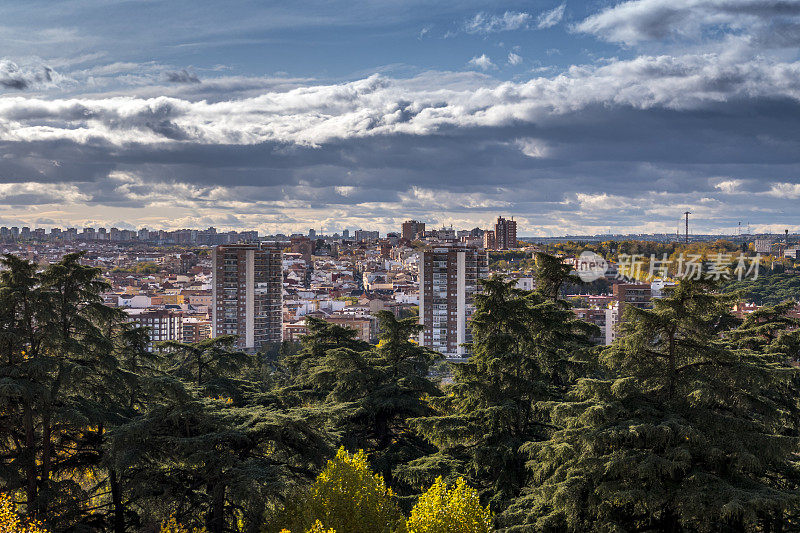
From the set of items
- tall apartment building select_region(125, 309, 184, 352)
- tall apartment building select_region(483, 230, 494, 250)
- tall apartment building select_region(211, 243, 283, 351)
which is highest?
tall apartment building select_region(483, 230, 494, 250)

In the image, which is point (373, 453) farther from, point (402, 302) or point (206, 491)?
point (402, 302)

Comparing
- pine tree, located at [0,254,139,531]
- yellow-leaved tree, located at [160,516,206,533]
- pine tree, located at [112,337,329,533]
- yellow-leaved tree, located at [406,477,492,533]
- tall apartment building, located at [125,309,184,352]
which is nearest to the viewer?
yellow-leaved tree, located at [406,477,492,533]

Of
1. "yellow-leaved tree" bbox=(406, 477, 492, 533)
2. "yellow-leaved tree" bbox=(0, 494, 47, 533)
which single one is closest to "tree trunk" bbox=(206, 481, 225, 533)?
"yellow-leaved tree" bbox=(0, 494, 47, 533)

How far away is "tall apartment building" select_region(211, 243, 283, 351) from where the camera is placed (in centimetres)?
7000

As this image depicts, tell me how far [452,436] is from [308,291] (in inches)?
3888

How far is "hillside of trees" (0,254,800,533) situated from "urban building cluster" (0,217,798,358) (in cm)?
566

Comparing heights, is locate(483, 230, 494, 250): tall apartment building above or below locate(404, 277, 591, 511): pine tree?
above

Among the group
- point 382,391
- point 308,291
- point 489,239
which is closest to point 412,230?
point 489,239

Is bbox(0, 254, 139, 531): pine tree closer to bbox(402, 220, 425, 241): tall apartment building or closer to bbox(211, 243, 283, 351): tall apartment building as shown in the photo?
bbox(211, 243, 283, 351): tall apartment building

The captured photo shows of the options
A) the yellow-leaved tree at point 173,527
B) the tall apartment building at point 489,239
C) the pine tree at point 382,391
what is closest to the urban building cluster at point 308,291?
the pine tree at point 382,391

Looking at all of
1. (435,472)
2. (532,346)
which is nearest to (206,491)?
(435,472)

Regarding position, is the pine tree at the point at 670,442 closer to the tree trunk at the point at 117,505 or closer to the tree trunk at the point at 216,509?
the tree trunk at the point at 216,509

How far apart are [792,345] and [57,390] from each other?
1560 cm

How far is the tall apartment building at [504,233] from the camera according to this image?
164375 mm
